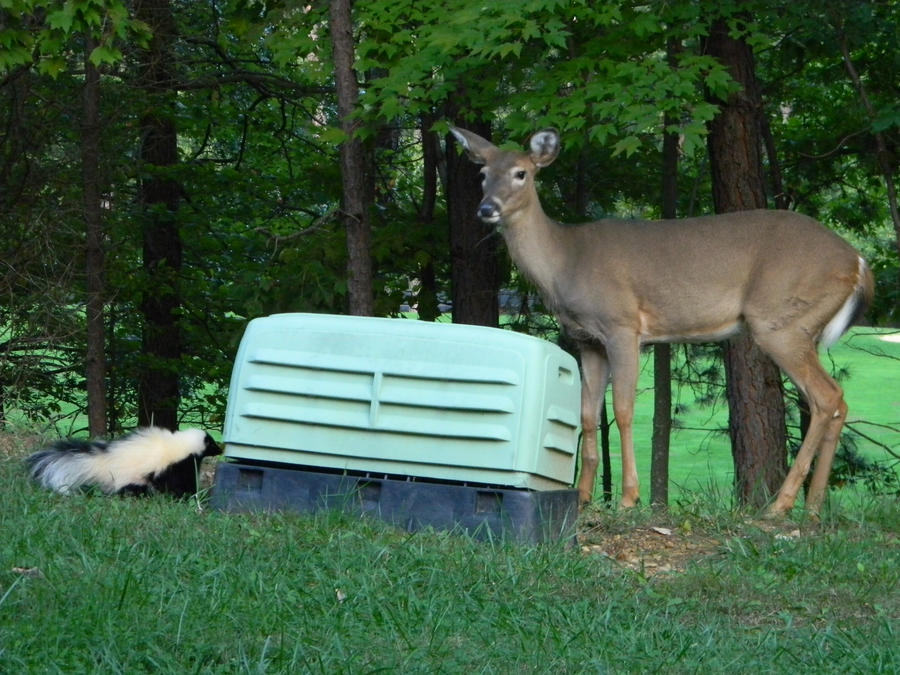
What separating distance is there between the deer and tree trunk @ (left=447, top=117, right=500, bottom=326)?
3.45 m

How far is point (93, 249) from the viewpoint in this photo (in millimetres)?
11859

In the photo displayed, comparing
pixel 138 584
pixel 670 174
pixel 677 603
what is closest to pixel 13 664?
pixel 138 584

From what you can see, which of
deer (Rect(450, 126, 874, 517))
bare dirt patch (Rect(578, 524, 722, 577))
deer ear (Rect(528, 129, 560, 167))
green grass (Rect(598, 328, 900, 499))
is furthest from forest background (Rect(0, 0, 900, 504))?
green grass (Rect(598, 328, 900, 499))

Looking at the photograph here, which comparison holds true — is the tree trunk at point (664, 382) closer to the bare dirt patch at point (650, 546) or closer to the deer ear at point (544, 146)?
the deer ear at point (544, 146)

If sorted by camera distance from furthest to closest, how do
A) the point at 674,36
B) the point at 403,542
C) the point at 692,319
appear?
the point at 674,36
the point at 692,319
the point at 403,542

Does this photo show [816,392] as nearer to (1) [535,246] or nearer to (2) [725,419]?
(1) [535,246]

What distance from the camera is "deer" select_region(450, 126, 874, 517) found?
25.9 ft

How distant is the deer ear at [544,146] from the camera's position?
8.12m

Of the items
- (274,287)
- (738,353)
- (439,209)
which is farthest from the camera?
(439,209)

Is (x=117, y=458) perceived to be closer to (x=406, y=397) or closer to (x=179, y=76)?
(x=406, y=397)

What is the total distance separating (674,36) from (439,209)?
5.04 metres

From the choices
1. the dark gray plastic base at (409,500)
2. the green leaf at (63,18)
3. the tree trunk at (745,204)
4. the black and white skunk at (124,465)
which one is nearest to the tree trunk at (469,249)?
the tree trunk at (745,204)

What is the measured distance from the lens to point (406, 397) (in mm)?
5832

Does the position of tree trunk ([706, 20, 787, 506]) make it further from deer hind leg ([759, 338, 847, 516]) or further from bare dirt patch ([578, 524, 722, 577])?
bare dirt patch ([578, 524, 722, 577])
